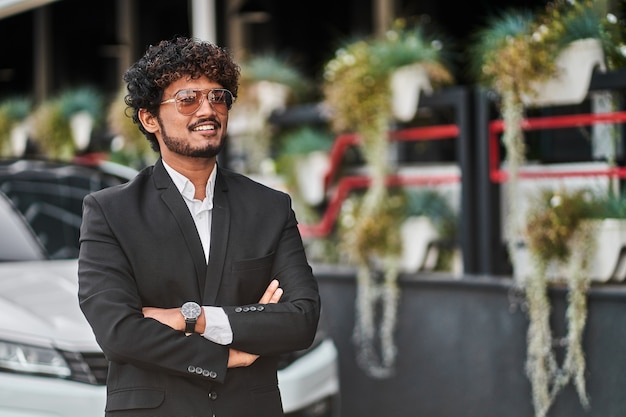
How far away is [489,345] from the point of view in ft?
17.7

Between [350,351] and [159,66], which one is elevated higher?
A: [159,66]

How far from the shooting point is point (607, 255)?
4836 millimetres

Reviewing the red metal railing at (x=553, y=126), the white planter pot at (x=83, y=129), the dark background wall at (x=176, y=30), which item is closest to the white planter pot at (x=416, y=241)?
the red metal railing at (x=553, y=126)

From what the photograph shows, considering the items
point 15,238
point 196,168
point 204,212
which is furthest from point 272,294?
point 15,238

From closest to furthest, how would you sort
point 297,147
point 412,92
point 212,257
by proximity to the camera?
point 212,257 → point 412,92 → point 297,147

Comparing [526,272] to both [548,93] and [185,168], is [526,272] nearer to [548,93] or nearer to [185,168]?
[548,93]

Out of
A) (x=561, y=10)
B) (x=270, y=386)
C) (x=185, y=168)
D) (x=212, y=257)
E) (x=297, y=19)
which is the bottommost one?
(x=270, y=386)

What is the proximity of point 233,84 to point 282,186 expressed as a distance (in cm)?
439

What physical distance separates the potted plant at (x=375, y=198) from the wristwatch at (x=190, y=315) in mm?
3569

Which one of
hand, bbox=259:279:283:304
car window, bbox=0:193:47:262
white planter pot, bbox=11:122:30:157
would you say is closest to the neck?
hand, bbox=259:279:283:304

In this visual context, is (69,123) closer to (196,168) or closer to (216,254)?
(196,168)

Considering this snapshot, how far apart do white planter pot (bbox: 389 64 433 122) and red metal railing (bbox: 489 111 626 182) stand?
53 centimetres

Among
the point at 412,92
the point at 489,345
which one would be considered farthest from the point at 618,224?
the point at 412,92

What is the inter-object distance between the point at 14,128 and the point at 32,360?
704cm
